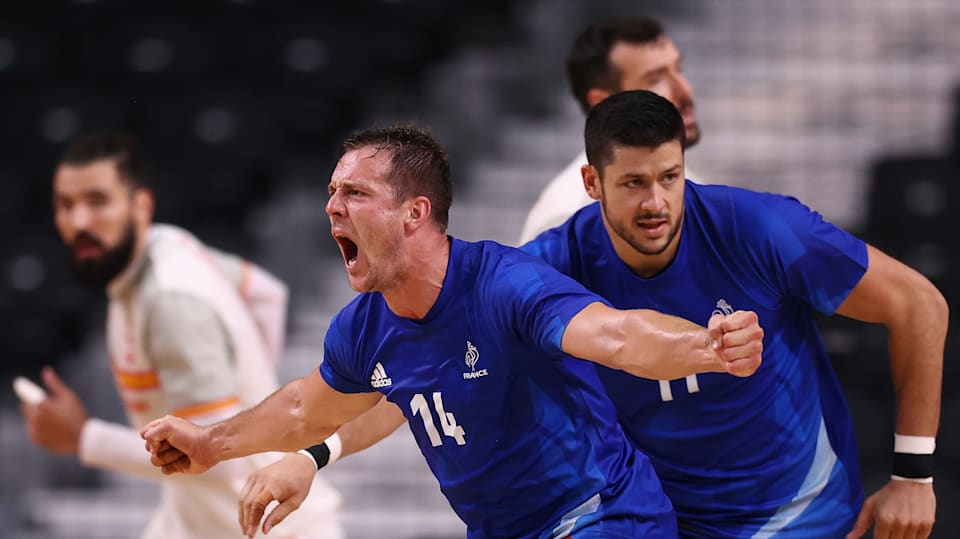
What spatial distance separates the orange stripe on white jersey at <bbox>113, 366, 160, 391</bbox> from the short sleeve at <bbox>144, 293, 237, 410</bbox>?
75mm

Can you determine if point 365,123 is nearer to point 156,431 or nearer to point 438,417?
point 156,431

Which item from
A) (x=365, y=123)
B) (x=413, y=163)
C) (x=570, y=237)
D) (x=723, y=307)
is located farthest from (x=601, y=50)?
(x=365, y=123)

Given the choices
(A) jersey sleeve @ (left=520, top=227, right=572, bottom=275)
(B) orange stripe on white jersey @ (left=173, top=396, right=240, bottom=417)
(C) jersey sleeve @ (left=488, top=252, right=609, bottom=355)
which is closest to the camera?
(C) jersey sleeve @ (left=488, top=252, right=609, bottom=355)

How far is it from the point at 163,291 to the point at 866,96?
4958 mm

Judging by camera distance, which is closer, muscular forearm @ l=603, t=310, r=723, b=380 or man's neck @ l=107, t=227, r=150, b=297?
muscular forearm @ l=603, t=310, r=723, b=380

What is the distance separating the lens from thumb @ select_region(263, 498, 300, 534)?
3506mm

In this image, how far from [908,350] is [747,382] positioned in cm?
41

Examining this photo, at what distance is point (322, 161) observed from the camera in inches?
350

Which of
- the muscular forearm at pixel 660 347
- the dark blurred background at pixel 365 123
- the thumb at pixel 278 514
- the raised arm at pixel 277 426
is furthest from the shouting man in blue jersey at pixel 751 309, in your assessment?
the dark blurred background at pixel 365 123

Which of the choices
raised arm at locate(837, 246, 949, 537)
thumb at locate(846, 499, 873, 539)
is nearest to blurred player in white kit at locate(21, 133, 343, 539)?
thumb at locate(846, 499, 873, 539)

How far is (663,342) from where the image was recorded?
9.14 ft

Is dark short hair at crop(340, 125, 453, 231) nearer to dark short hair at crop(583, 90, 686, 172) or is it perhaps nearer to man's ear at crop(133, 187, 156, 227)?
dark short hair at crop(583, 90, 686, 172)

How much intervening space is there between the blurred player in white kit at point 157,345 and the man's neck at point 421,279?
5.40 feet

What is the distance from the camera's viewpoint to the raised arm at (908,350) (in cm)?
357
